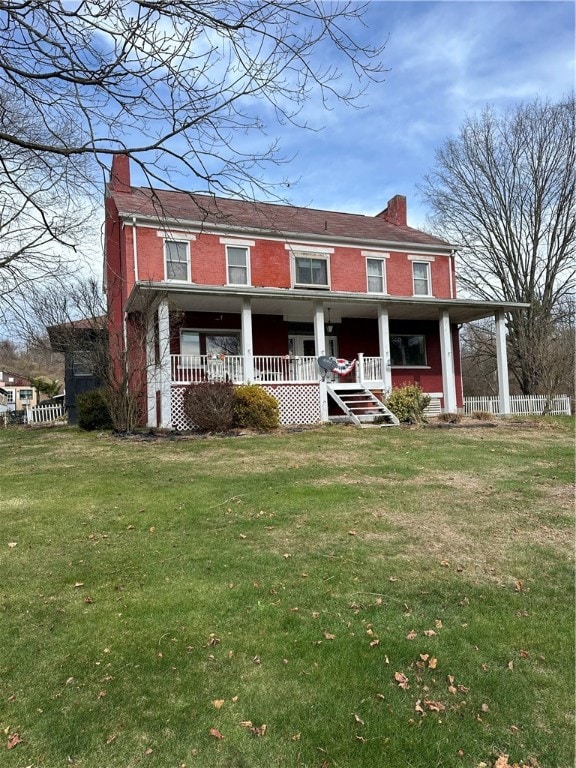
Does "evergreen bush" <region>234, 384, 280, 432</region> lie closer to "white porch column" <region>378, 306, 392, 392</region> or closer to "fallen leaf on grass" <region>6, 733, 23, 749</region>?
"white porch column" <region>378, 306, 392, 392</region>

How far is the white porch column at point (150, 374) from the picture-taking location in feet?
42.8

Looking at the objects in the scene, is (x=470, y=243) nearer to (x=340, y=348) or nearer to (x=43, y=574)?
(x=340, y=348)

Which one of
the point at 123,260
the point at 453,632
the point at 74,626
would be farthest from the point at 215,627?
the point at 123,260

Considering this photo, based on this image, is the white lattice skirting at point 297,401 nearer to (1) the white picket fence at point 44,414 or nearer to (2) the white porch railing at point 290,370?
(2) the white porch railing at point 290,370

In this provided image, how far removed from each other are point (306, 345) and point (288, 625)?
52.3 feet

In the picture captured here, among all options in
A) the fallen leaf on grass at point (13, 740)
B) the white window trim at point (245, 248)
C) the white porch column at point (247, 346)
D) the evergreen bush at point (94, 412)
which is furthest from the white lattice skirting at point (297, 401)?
the fallen leaf on grass at point (13, 740)

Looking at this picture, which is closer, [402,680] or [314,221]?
[402,680]

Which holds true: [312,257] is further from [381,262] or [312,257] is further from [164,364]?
[164,364]

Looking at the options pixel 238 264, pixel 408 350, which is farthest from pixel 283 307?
pixel 408 350

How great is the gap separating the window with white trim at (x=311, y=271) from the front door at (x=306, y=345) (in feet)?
6.39

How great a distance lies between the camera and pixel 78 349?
16562 millimetres

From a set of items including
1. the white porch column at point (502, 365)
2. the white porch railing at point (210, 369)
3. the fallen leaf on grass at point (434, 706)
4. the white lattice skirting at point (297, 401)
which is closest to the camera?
the fallen leaf on grass at point (434, 706)

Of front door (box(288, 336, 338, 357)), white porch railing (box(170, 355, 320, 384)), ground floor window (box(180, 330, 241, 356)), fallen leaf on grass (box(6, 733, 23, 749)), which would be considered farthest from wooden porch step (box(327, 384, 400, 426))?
fallen leaf on grass (box(6, 733, 23, 749))

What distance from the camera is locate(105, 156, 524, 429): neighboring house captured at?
44.8 feet
